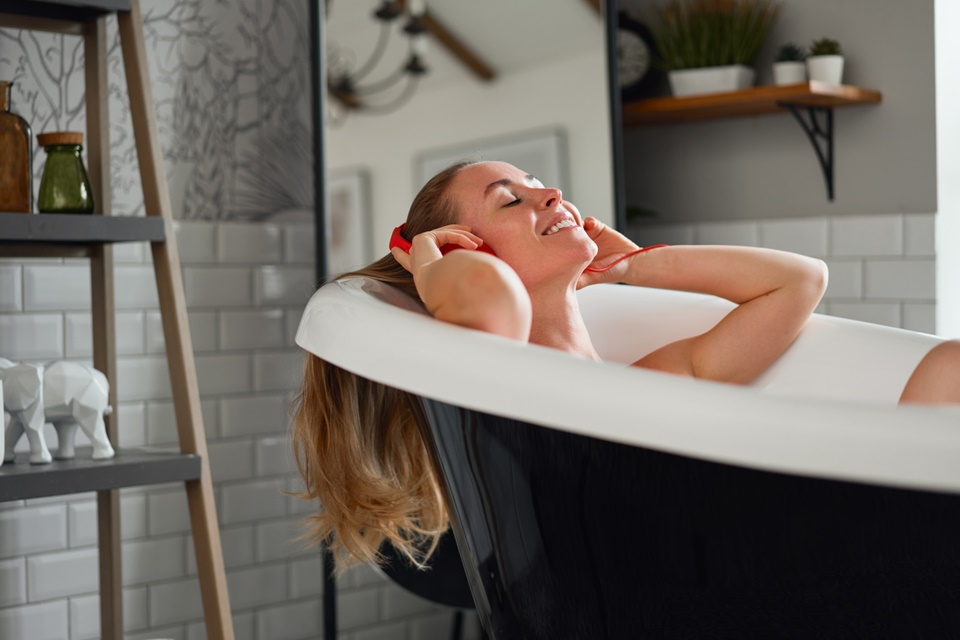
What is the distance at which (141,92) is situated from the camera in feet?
6.46

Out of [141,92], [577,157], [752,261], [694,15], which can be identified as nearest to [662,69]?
[694,15]

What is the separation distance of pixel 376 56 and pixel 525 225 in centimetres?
124

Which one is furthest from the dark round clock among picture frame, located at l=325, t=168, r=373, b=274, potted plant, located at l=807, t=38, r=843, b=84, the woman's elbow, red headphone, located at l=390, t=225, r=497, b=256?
red headphone, located at l=390, t=225, r=497, b=256

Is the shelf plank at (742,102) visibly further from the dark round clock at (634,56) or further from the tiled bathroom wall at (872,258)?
the tiled bathroom wall at (872,258)

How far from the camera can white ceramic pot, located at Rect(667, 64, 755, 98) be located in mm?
2775

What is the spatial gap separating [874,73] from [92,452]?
6.68ft

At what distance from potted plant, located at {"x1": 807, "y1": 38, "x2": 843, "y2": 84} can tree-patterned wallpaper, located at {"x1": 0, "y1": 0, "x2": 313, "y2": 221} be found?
1.24m

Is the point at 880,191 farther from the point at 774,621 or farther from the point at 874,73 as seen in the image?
the point at 774,621

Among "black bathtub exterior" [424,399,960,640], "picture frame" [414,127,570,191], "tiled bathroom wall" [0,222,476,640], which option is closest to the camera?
"black bathtub exterior" [424,399,960,640]

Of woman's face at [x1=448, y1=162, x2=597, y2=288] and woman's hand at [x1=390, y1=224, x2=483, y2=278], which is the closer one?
woman's hand at [x1=390, y1=224, x2=483, y2=278]

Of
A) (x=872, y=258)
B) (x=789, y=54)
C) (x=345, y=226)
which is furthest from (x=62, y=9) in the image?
(x=872, y=258)

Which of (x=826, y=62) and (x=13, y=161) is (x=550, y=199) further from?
(x=826, y=62)

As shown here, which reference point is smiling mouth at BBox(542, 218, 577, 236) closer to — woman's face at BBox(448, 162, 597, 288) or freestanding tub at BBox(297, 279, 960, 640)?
woman's face at BBox(448, 162, 597, 288)

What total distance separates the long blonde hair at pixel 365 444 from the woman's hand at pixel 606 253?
1.01 feet
